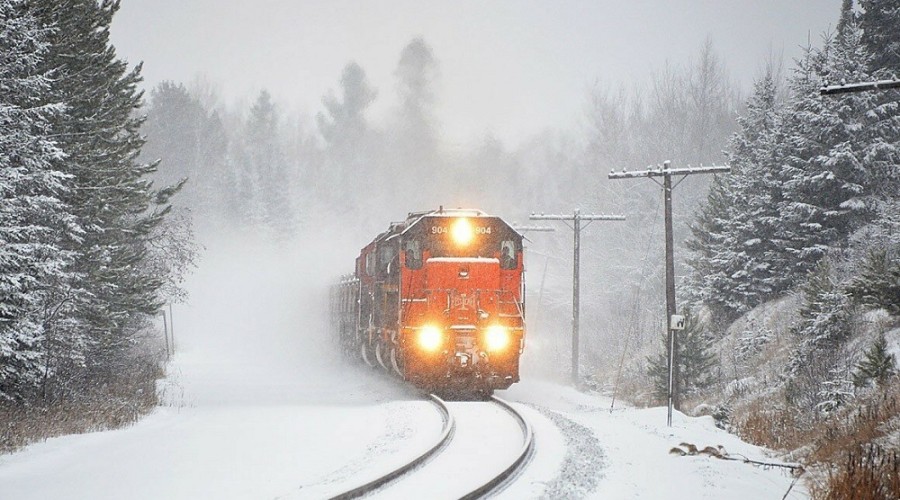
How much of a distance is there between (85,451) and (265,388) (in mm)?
10987

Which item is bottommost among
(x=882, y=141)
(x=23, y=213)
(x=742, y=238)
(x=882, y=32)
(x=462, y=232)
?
(x=462, y=232)

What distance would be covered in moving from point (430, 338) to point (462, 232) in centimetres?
259

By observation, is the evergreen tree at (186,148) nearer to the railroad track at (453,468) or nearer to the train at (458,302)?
the train at (458,302)

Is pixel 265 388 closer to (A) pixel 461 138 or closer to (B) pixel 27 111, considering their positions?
(B) pixel 27 111

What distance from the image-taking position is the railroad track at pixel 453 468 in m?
7.85

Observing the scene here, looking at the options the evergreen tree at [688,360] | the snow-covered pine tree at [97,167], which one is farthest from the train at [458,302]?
the evergreen tree at [688,360]

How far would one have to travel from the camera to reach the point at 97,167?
58.0ft

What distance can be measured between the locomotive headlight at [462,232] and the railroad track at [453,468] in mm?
4858

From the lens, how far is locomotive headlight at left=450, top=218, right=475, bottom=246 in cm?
1703

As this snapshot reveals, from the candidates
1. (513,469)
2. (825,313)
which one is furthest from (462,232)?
(825,313)

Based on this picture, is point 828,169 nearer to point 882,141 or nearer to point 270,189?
point 882,141

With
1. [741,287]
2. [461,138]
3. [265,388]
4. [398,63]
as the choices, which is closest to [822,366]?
[741,287]

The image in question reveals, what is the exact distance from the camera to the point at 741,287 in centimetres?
2755

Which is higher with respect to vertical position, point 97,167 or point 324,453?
point 97,167
